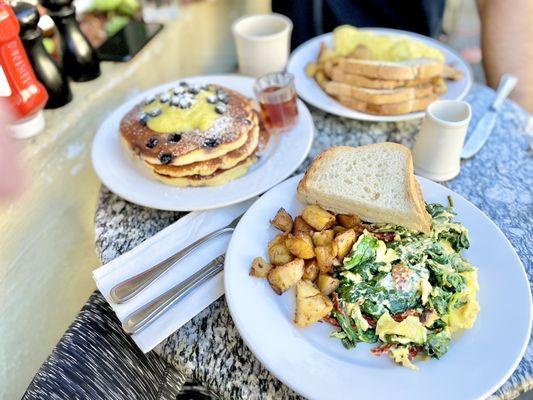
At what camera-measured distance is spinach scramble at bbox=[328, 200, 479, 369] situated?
961mm

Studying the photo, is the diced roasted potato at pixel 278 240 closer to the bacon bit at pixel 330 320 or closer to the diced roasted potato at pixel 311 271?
the diced roasted potato at pixel 311 271

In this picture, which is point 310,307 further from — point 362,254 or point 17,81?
point 17,81

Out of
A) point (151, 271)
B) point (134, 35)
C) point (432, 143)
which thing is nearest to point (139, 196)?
point (151, 271)

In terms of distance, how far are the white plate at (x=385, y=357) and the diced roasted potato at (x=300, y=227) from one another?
0.10 m

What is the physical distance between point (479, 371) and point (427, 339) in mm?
112

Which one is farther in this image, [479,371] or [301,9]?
[301,9]

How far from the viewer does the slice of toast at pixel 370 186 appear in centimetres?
116

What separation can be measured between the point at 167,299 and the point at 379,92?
3.38 feet

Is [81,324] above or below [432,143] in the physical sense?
below

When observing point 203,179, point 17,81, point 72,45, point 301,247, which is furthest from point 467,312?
point 72,45

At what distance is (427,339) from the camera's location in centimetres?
97

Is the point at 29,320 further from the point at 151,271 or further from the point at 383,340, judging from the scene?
the point at 383,340

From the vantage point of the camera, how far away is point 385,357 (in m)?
0.96

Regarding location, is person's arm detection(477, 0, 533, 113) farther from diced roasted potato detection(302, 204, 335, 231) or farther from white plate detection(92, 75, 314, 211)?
diced roasted potato detection(302, 204, 335, 231)
